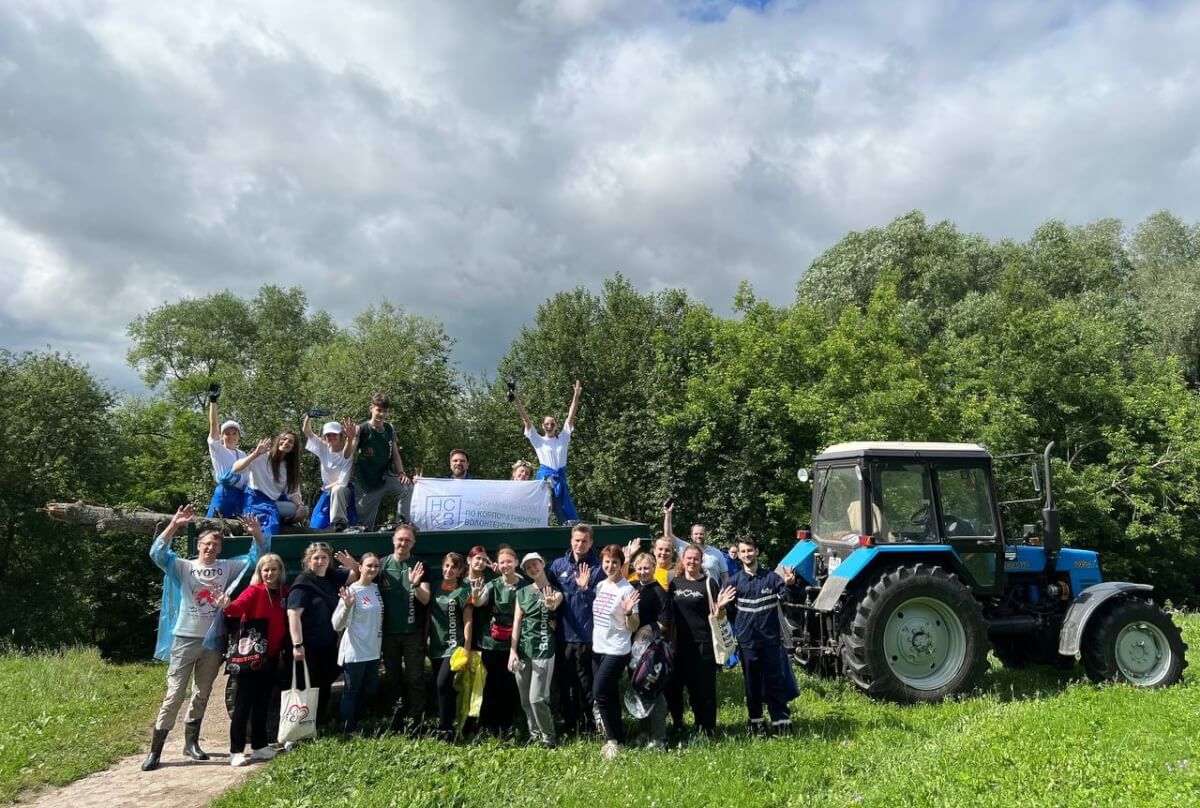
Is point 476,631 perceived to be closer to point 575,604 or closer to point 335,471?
point 575,604

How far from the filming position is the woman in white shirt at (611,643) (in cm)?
614

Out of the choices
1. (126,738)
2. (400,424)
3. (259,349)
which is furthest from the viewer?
(259,349)

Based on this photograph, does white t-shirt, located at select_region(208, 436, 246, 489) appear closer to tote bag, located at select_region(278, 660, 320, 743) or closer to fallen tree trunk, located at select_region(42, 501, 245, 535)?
fallen tree trunk, located at select_region(42, 501, 245, 535)

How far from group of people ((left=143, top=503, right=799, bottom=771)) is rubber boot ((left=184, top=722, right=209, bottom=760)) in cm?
1

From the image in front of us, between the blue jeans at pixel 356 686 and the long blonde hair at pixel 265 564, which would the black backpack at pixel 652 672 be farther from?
the long blonde hair at pixel 265 564

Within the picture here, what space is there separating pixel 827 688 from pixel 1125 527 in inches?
698

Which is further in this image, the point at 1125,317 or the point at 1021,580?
the point at 1125,317

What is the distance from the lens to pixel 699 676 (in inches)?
259

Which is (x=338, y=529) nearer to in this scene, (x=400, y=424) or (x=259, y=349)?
(x=400, y=424)

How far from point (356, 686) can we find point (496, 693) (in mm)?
1124

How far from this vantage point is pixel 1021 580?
8.73 meters

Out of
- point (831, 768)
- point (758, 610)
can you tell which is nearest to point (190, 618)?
point (758, 610)

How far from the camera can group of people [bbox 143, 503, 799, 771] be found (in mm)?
6250

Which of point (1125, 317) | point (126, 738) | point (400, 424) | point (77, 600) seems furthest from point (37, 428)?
point (1125, 317)
